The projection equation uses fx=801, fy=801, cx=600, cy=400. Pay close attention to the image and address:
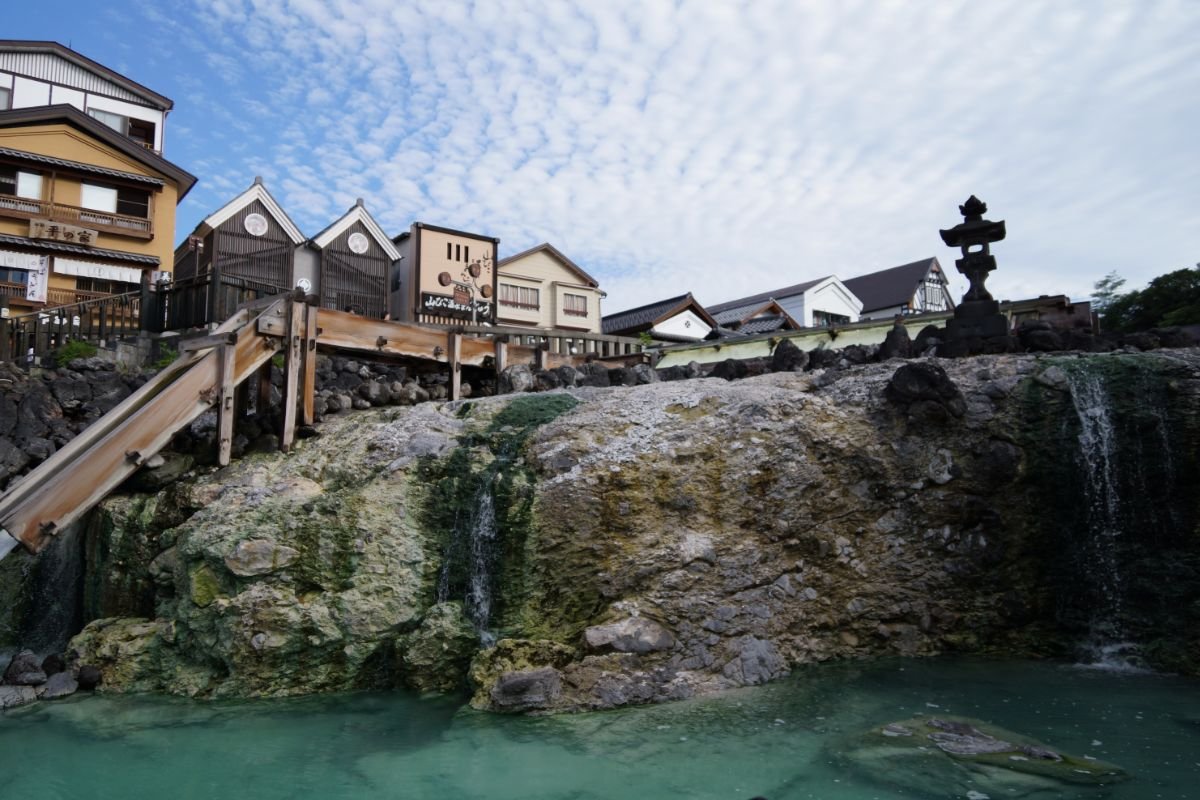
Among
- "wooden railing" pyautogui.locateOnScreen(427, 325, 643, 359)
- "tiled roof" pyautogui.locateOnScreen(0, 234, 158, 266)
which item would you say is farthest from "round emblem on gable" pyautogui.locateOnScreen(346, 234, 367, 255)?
"wooden railing" pyautogui.locateOnScreen(427, 325, 643, 359)

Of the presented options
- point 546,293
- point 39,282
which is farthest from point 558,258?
point 39,282

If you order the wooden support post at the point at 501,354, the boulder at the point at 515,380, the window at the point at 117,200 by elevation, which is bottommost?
the boulder at the point at 515,380

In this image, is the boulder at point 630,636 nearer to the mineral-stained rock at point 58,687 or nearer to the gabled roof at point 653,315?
the mineral-stained rock at point 58,687

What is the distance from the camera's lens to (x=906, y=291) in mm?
45656

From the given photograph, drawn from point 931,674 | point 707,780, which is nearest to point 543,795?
point 707,780

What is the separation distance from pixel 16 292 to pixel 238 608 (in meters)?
23.4

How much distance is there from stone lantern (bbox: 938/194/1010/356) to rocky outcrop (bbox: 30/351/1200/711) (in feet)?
4.93

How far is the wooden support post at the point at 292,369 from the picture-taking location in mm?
12156

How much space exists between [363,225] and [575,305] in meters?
10.9

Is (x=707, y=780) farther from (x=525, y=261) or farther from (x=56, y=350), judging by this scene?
(x=525, y=261)

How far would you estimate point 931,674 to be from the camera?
8516mm

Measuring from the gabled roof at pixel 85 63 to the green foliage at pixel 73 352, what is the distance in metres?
19.4

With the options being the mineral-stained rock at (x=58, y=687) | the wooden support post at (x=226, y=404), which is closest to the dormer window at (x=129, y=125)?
the wooden support post at (x=226, y=404)

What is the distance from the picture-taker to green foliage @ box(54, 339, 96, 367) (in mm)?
17078
